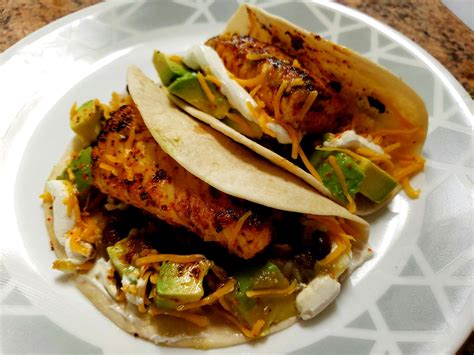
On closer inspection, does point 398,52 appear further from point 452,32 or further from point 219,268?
→ point 219,268

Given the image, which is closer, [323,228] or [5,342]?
[5,342]

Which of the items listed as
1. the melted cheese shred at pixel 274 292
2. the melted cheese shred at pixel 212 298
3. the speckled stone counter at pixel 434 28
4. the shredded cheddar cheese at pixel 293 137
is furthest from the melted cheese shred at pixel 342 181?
the speckled stone counter at pixel 434 28

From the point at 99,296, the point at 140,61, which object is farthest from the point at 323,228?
the point at 140,61

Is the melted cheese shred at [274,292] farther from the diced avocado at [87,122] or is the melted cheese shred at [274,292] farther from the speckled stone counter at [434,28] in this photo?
the speckled stone counter at [434,28]

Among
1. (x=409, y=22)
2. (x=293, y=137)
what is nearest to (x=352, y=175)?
(x=293, y=137)

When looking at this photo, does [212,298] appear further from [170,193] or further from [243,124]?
[243,124]
